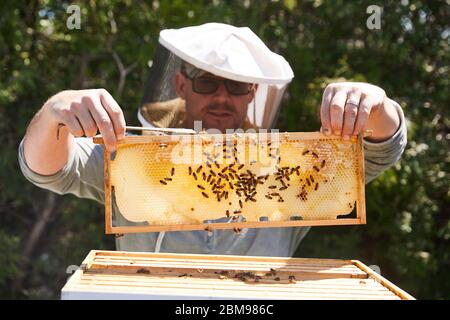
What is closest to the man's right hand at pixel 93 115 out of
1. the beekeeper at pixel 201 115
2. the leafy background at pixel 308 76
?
the beekeeper at pixel 201 115

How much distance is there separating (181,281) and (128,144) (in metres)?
0.58

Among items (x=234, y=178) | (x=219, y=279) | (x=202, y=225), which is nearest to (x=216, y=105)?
(x=234, y=178)

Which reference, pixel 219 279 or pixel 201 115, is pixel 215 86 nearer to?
pixel 201 115

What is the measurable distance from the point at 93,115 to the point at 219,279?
0.73 meters

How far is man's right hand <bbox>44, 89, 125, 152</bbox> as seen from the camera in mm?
1776

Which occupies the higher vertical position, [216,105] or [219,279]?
[216,105]

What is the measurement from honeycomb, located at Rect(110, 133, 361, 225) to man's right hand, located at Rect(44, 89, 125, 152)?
14 cm

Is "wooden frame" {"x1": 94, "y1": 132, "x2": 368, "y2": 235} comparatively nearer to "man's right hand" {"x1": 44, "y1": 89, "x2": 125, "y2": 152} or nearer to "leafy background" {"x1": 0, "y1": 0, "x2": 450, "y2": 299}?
"man's right hand" {"x1": 44, "y1": 89, "x2": 125, "y2": 152}

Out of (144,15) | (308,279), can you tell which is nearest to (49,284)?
(144,15)

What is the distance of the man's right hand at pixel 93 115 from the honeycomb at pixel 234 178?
14 cm

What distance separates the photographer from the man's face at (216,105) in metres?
2.61

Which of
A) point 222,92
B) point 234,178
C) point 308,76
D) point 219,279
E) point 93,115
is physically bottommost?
point 219,279

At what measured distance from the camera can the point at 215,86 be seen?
2619mm

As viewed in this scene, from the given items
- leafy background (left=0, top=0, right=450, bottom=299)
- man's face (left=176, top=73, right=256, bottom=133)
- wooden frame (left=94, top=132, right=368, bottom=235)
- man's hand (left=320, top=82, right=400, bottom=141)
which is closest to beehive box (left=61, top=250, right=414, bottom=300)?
wooden frame (left=94, top=132, right=368, bottom=235)
